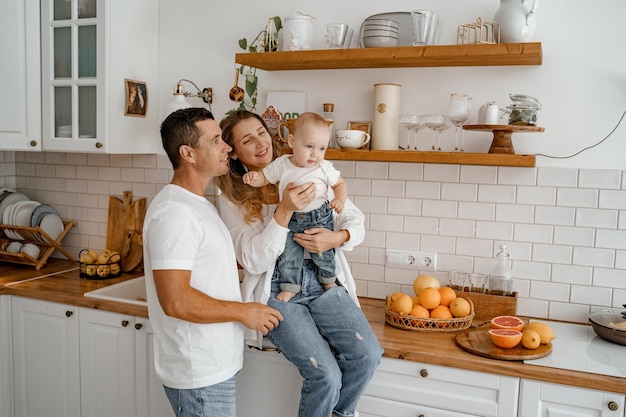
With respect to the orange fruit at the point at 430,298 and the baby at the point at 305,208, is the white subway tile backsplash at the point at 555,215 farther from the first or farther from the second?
the baby at the point at 305,208

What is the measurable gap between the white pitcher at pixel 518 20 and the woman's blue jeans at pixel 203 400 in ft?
5.55

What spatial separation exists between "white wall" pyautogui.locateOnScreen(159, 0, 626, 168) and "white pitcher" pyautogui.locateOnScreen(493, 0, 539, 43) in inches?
8.3

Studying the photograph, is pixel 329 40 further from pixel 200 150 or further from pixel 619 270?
pixel 619 270

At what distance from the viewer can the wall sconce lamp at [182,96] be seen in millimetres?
3010

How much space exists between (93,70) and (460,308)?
6.89ft

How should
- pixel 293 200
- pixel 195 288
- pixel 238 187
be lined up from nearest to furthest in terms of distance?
pixel 195 288
pixel 293 200
pixel 238 187

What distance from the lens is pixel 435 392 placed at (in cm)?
218

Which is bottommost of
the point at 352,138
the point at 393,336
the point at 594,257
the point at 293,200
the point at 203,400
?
the point at 203,400

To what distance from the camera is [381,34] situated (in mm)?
2535

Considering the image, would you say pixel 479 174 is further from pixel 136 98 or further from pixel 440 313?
pixel 136 98

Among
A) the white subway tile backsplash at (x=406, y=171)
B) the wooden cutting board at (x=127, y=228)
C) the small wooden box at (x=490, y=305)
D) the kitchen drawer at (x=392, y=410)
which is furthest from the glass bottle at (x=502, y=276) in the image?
the wooden cutting board at (x=127, y=228)

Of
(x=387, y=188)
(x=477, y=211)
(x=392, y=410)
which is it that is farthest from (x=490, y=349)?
(x=387, y=188)

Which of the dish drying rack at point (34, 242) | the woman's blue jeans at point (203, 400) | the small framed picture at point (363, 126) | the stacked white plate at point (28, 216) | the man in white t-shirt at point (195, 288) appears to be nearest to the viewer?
the man in white t-shirt at point (195, 288)

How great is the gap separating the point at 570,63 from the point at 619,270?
880 millimetres
